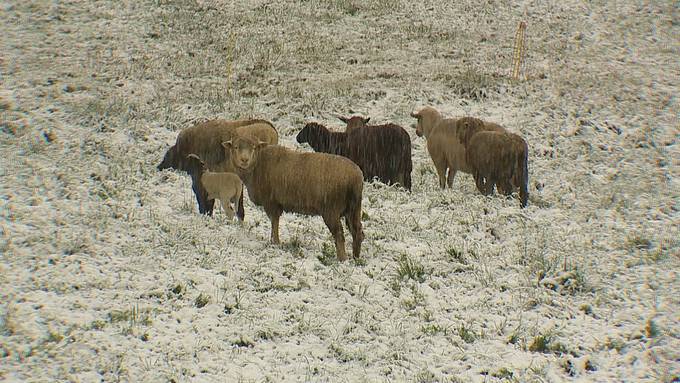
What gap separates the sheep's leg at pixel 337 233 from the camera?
904 cm

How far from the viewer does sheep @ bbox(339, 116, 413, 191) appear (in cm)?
1335

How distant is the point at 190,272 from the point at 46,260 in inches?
74.2

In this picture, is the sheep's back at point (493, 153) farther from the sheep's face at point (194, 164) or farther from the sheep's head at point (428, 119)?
the sheep's face at point (194, 164)

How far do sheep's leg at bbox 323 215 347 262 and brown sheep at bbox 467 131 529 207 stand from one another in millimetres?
4364

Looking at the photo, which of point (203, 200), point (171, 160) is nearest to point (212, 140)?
point (171, 160)

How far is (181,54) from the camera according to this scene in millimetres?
22797

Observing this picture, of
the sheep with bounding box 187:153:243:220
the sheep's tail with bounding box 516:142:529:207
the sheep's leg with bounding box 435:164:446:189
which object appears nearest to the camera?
the sheep with bounding box 187:153:243:220

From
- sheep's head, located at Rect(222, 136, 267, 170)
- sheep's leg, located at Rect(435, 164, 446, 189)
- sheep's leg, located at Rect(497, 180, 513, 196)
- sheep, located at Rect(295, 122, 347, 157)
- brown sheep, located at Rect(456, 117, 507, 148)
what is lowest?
sheep's leg, located at Rect(435, 164, 446, 189)

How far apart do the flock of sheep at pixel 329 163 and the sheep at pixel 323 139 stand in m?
0.02

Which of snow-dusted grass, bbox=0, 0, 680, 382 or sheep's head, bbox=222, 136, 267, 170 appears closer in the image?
snow-dusted grass, bbox=0, 0, 680, 382

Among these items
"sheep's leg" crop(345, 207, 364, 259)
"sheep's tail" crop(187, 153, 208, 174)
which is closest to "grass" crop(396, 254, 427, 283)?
"sheep's leg" crop(345, 207, 364, 259)

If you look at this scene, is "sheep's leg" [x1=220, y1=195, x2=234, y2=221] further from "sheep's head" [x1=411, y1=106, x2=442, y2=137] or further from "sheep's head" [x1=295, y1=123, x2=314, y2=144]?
"sheep's head" [x1=411, y1=106, x2=442, y2=137]

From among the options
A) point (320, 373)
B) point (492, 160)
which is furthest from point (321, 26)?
point (320, 373)

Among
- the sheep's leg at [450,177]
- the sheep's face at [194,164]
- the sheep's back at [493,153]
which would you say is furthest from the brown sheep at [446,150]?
the sheep's face at [194,164]
